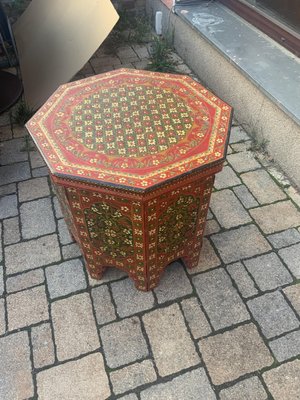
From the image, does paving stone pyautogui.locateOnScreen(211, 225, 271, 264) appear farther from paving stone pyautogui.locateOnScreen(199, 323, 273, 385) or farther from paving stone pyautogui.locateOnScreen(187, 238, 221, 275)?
paving stone pyautogui.locateOnScreen(199, 323, 273, 385)

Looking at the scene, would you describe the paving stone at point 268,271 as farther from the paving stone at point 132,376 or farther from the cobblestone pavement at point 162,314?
the paving stone at point 132,376

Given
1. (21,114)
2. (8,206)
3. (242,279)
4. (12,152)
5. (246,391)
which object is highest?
(21,114)

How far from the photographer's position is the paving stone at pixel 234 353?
2.00 m

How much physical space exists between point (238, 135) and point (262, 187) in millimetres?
726

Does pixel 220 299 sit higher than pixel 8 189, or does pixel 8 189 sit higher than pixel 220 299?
pixel 8 189

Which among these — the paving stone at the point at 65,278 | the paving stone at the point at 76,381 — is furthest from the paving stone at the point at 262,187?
the paving stone at the point at 76,381

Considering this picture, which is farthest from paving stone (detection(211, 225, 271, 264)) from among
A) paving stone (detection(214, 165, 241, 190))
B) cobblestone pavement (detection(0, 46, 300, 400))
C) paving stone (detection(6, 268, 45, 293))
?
paving stone (detection(6, 268, 45, 293))

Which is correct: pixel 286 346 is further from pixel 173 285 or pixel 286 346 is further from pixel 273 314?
pixel 173 285

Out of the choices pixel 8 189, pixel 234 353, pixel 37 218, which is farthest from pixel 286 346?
pixel 8 189

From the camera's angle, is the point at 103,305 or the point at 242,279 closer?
the point at 103,305

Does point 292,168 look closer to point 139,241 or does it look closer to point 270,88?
point 270,88

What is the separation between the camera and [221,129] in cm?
186

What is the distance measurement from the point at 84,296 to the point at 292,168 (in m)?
1.98

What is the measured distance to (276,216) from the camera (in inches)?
109
